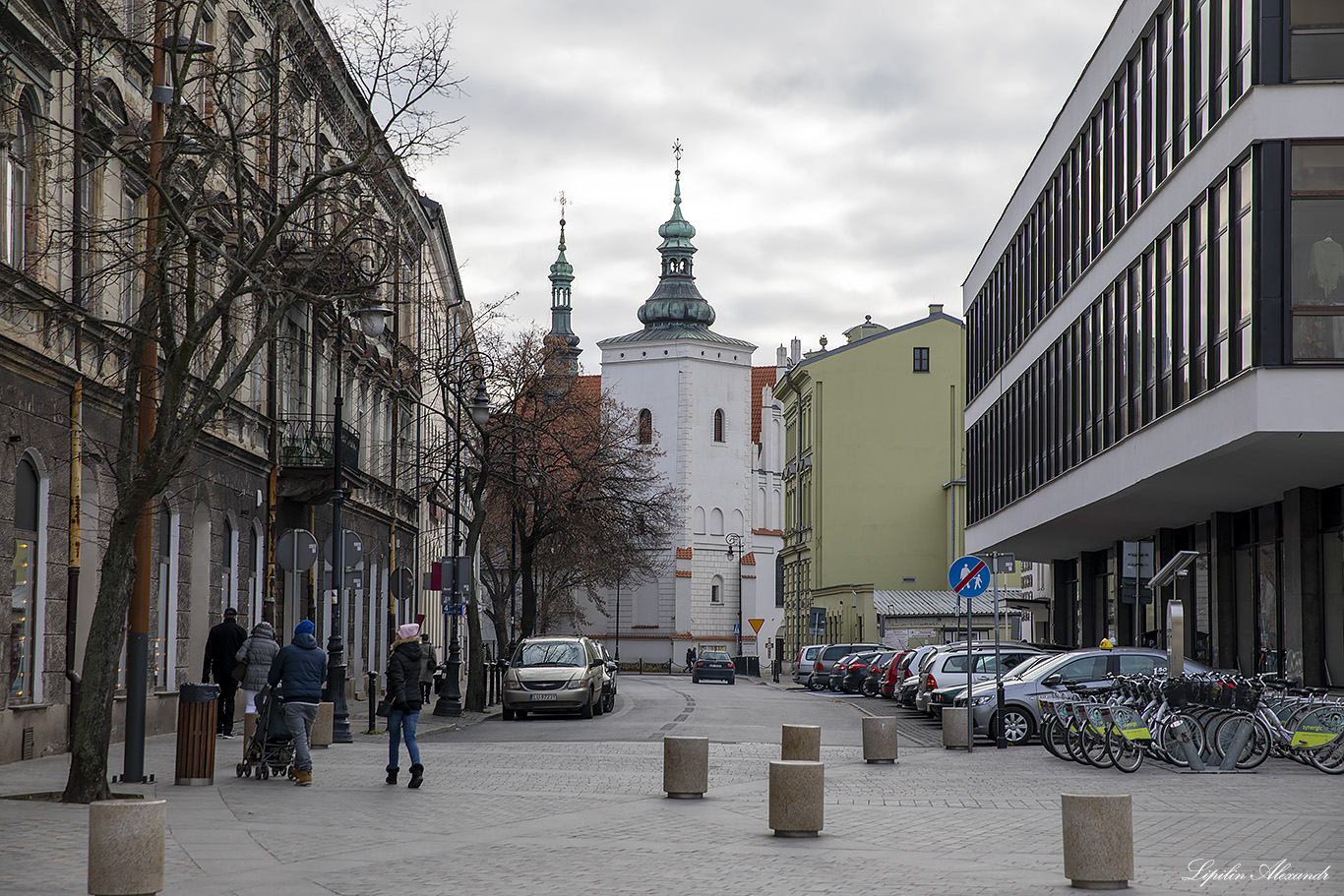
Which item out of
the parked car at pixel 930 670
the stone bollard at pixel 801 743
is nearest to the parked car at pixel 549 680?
the parked car at pixel 930 670

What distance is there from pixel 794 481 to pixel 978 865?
262 ft

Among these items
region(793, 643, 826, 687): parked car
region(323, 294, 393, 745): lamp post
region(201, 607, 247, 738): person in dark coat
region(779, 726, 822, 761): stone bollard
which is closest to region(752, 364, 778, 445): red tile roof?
region(793, 643, 826, 687): parked car

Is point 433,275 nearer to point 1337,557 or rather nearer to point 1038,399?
point 1038,399

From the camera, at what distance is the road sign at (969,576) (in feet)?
81.2

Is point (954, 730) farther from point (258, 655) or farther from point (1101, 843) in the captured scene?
point (1101, 843)

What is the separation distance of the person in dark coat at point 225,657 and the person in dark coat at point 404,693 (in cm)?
732

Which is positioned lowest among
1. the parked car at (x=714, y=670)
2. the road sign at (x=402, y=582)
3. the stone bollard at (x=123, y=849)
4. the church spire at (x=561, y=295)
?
the parked car at (x=714, y=670)

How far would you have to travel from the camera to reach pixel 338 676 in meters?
25.7

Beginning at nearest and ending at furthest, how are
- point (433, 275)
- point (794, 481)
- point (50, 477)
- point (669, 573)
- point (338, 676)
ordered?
1. point (50, 477)
2. point (338, 676)
3. point (433, 275)
4. point (794, 481)
5. point (669, 573)

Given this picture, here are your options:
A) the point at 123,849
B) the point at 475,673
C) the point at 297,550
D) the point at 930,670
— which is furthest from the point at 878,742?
the point at 475,673

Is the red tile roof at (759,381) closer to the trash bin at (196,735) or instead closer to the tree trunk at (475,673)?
the tree trunk at (475,673)

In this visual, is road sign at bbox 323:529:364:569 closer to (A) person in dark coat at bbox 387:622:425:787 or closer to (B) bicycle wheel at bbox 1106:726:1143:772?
(A) person in dark coat at bbox 387:622:425:787

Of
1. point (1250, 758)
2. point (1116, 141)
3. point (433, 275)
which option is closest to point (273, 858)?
point (1250, 758)

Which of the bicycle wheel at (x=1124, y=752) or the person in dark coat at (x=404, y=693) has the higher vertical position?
the person in dark coat at (x=404, y=693)
